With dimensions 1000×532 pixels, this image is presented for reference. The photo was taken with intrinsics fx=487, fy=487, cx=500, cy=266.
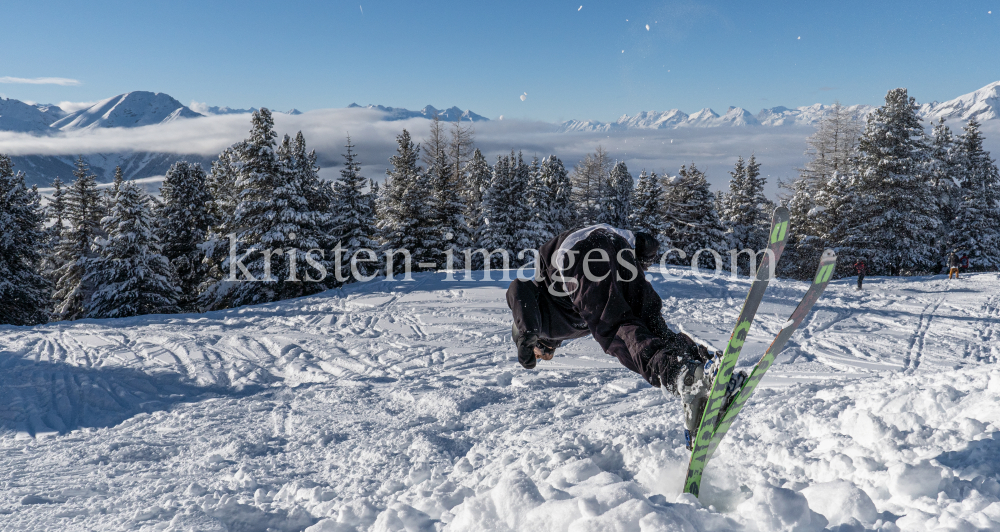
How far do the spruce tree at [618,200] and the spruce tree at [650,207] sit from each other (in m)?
0.77

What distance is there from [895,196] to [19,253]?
122 ft

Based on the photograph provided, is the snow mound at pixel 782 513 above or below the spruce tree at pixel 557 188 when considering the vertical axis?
below

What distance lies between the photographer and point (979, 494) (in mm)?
2012

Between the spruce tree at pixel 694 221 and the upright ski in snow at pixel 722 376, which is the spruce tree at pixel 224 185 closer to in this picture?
the upright ski in snow at pixel 722 376

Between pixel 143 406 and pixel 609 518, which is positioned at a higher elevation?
pixel 609 518

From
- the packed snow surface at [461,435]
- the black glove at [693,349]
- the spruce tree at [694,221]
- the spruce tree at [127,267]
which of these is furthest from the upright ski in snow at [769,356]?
the spruce tree at [694,221]

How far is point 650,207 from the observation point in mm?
28688

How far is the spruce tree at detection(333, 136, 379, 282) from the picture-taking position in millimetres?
22359

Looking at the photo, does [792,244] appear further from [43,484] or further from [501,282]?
[43,484]

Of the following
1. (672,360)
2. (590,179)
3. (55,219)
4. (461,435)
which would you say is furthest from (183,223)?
(590,179)

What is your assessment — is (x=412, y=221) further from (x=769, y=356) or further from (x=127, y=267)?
(x=769, y=356)

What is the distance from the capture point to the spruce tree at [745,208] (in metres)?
29.5

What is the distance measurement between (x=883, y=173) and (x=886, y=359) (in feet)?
67.5

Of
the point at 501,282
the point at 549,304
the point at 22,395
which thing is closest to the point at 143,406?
the point at 22,395
